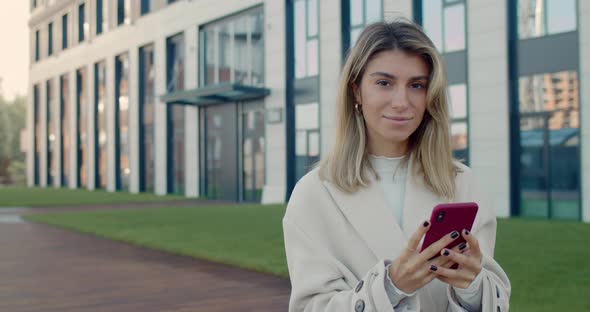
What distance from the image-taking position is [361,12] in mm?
20062

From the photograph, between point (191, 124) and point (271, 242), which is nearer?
point (271, 242)

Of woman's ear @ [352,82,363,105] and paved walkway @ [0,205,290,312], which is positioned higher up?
woman's ear @ [352,82,363,105]

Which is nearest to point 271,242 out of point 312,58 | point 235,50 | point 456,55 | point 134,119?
point 456,55

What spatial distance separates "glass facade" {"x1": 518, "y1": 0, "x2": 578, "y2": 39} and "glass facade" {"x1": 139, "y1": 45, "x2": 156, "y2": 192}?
65.9 ft

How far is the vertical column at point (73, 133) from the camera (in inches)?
1576

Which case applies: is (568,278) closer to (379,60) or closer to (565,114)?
(379,60)

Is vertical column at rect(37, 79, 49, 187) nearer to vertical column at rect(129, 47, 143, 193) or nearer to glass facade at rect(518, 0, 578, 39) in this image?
vertical column at rect(129, 47, 143, 193)

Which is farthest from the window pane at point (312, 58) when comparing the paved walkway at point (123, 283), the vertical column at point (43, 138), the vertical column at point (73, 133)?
the vertical column at point (43, 138)

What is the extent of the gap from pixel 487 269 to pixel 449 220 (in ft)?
1.47

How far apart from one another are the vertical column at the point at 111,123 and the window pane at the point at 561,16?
25037 millimetres

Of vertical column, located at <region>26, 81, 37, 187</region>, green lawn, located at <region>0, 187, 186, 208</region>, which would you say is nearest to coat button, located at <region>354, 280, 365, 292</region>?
green lawn, located at <region>0, 187, 186, 208</region>

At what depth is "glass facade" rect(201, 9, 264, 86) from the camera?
24500 mm

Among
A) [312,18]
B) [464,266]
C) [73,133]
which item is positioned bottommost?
[464,266]

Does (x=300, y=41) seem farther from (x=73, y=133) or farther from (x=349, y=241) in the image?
(x=73, y=133)
